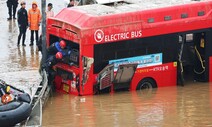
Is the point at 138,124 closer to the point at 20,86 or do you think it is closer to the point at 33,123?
the point at 33,123

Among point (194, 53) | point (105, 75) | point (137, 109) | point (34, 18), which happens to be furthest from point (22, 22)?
point (137, 109)

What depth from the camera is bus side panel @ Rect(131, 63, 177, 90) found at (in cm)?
2075

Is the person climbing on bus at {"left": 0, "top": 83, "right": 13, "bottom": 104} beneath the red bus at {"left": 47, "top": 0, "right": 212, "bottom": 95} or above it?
beneath

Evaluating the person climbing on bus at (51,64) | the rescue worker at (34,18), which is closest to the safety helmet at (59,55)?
the person climbing on bus at (51,64)

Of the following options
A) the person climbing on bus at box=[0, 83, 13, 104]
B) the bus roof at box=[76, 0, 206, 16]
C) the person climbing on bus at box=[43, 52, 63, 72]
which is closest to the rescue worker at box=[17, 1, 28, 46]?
the bus roof at box=[76, 0, 206, 16]

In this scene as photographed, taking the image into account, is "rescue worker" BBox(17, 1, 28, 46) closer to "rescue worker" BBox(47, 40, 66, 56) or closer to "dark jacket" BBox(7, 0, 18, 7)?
"dark jacket" BBox(7, 0, 18, 7)

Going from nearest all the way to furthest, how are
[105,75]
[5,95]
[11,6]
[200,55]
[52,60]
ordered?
[5,95], [105,75], [52,60], [200,55], [11,6]

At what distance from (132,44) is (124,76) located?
89 cm

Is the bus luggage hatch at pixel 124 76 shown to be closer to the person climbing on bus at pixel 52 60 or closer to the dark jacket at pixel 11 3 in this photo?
the person climbing on bus at pixel 52 60

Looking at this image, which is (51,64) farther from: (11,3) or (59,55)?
(11,3)

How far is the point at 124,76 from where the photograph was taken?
20344mm

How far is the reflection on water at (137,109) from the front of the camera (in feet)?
58.1

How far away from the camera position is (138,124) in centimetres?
1748

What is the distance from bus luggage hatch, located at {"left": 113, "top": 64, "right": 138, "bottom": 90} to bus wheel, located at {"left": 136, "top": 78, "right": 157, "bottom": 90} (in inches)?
16.8
